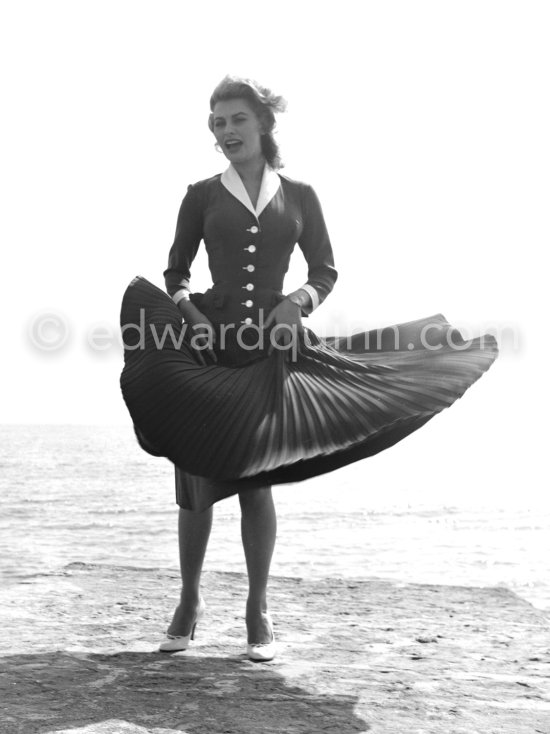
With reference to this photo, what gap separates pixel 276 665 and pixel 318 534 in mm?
11689

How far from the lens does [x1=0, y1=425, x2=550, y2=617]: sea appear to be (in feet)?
36.0

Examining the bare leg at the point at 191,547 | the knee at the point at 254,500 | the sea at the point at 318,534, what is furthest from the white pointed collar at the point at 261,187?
the sea at the point at 318,534

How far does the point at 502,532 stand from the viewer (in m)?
17.0

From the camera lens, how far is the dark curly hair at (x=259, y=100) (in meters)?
4.00

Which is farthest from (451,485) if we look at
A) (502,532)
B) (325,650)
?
(325,650)

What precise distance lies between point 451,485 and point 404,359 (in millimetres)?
26639

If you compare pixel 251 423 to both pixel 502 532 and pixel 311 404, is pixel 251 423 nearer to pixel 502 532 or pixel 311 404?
pixel 311 404

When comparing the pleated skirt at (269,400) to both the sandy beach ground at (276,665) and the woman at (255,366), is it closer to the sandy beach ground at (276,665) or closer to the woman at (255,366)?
the woman at (255,366)

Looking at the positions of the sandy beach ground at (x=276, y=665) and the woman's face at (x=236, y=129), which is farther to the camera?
the woman's face at (x=236, y=129)

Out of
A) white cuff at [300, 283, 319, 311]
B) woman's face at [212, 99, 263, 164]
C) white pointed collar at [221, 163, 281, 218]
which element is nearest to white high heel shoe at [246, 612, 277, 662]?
white cuff at [300, 283, 319, 311]

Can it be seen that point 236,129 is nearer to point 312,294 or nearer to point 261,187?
point 261,187

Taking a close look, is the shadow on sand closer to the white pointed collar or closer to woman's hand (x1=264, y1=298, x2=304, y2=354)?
woman's hand (x1=264, y1=298, x2=304, y2=354)

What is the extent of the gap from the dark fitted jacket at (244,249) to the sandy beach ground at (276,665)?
1449 mm

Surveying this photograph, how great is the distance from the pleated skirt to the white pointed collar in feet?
1.92
